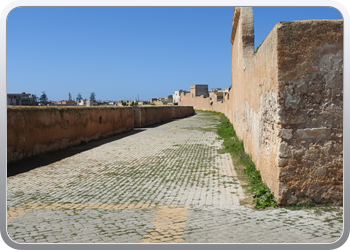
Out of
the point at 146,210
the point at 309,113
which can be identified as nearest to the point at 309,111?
the point at 309,113

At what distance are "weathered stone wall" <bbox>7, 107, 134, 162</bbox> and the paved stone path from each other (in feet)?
3.65

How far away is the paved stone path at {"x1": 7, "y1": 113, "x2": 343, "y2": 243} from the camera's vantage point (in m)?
3.56

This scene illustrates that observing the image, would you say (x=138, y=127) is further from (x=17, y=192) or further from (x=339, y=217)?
(x=339, y=217)

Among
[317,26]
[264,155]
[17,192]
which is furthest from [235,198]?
[17,192]

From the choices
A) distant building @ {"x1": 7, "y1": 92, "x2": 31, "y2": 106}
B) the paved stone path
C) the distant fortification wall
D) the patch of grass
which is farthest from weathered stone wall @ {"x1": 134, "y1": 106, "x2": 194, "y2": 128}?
the distant fortification wall

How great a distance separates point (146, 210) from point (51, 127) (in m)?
6.58

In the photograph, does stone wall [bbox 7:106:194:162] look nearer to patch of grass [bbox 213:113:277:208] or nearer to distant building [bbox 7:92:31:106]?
distant building [bbox 7:92:31:106]

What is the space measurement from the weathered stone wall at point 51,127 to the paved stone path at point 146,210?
3.65 feet

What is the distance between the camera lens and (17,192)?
18.6ft

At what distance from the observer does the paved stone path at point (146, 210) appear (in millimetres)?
3557

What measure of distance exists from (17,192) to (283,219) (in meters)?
4.29

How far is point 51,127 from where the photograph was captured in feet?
33.3

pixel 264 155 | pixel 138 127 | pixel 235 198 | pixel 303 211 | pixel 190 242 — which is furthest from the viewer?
pixel 138 127

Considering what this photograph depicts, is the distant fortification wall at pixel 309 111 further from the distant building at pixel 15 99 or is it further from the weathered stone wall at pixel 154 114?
the weathered stone wall at pixel 154 114
